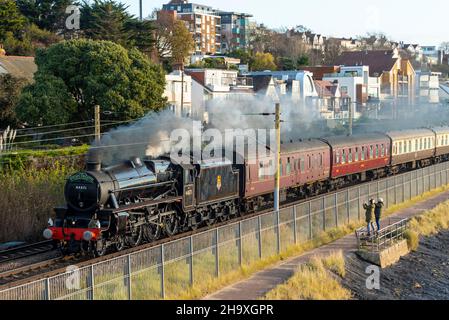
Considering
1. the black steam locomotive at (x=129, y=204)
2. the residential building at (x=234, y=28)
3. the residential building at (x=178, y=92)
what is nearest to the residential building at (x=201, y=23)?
the residential building at (x=234, y=28)

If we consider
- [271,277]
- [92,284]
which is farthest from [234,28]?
[92,284]

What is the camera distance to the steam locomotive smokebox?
78.7 ft

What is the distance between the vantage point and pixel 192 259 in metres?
17.6

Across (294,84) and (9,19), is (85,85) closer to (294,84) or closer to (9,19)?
(9,19)

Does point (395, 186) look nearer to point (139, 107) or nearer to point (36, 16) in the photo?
point (139, 107)

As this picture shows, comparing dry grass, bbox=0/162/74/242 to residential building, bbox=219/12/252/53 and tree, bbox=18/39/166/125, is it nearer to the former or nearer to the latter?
tree, bbox=18/39/166/125

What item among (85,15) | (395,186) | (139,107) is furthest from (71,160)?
(85,15)

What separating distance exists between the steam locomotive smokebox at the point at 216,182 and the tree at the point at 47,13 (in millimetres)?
50469

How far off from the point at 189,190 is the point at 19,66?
115 feet

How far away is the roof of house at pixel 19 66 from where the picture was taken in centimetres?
5138

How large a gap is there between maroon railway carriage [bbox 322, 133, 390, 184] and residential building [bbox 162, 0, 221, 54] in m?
85.3

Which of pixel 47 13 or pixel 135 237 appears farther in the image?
pixel 47 13

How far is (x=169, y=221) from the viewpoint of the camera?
23.0 m

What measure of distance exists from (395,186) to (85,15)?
44229 millimetres
